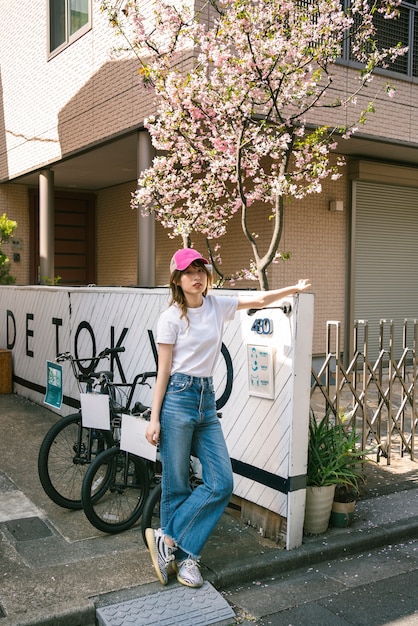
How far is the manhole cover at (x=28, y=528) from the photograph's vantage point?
4.45 m

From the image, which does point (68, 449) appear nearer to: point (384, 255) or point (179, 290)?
point (179, 290)

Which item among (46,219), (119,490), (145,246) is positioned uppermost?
(46,219)

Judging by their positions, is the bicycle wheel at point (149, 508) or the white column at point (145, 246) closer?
the bicycle wheel at point (149, 508)

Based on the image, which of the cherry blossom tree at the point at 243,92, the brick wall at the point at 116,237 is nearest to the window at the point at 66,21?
the brick wall at the point at 116,237

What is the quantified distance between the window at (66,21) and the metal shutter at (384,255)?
18.5ft

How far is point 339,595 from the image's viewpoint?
3871mm

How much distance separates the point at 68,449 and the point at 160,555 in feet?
5.09

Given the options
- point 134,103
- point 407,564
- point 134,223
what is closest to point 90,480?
point 407,564

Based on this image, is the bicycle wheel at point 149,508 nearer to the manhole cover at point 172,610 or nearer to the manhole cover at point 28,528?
the manhole cover at point 172,610

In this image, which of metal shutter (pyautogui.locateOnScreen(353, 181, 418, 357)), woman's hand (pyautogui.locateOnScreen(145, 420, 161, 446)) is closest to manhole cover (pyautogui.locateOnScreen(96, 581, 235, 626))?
woman's hand (pyautogui.locateOnScreen(145, 420, 161, 446))

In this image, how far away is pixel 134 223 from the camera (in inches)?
590

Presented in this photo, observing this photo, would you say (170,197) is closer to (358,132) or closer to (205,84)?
(205,84)

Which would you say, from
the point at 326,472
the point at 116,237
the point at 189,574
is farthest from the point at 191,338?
the point at 116,237

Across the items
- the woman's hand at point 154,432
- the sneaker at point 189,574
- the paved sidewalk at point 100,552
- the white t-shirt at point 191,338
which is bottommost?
the paved sidewalk at point 100,552
